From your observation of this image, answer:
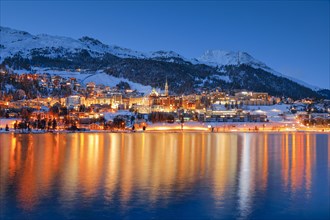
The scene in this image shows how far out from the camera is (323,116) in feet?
411

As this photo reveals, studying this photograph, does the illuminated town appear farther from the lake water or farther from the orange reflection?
the lake water

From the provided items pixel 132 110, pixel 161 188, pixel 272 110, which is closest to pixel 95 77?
pixel 132 110

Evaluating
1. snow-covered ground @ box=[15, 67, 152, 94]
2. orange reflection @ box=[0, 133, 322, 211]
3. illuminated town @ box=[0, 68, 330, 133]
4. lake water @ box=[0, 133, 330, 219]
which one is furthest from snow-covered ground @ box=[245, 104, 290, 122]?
lake water @ box=[0, 133, 330, 219]

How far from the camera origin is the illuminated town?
94.8 meters

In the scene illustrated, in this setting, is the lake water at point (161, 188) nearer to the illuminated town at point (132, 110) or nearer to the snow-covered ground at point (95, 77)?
the illuminated town at point (132, 110)

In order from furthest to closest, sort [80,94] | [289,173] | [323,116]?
[80,94], [323,116], [289,173]

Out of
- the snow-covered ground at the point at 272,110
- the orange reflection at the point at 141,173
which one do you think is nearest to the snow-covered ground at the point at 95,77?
the snow-covered ground at the point at 272,110

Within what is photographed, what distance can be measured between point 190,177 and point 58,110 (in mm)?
91418

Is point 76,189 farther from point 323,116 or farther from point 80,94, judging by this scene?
point 80,94

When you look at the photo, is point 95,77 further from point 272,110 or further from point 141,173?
point 141,173

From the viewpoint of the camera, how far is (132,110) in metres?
122

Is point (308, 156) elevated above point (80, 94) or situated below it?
below

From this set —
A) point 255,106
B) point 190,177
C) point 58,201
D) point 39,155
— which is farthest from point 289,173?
point 255,106

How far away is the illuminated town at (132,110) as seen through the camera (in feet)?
311
